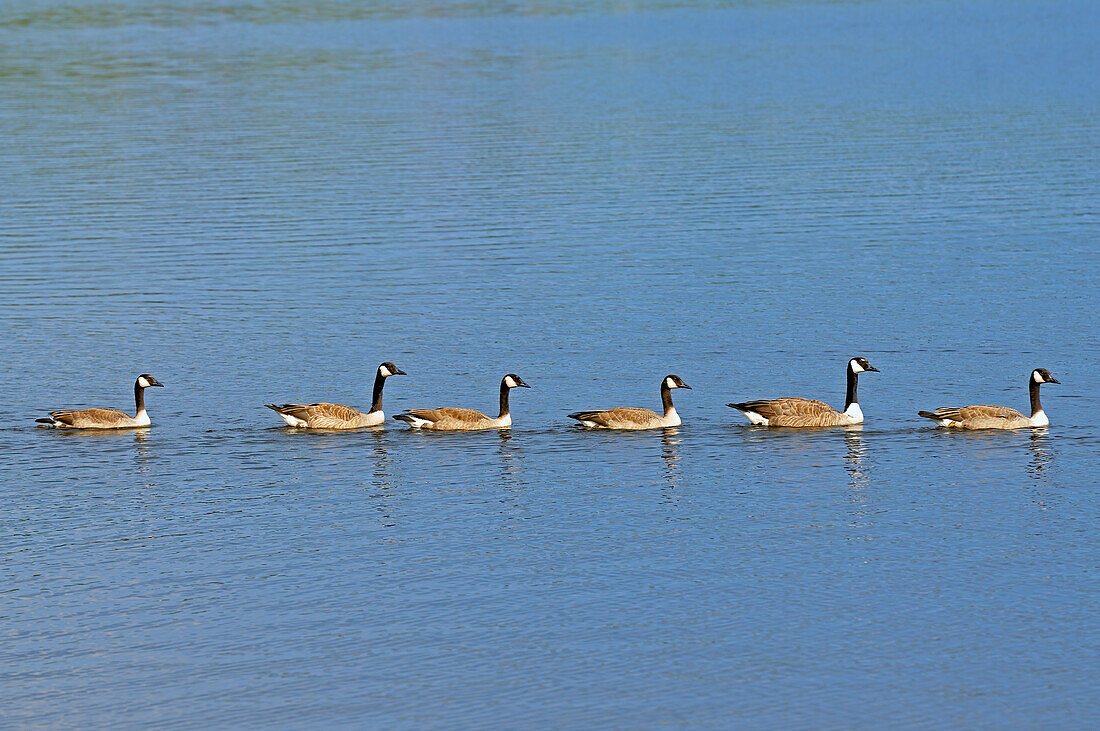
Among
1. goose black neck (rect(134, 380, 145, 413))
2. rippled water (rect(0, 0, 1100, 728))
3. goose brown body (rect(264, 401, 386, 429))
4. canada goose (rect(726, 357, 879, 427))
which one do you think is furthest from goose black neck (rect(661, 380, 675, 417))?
goose black neck (rect(134, 380, 145, 413))

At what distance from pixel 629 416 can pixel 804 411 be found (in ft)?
10.3

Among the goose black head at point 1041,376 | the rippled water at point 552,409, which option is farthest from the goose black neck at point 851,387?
the goose black head at point 1041,376

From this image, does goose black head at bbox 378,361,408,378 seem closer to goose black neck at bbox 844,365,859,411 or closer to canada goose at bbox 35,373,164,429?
canada goose at bbox 35,373,164,429

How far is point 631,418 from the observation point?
98.4 ft

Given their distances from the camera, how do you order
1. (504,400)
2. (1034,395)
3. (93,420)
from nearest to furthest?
(1034,395) < (93,420) < (504,400)

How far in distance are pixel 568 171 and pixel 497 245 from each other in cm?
1335

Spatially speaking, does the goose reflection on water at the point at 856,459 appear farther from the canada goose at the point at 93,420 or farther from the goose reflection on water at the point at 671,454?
the canada goose at the point at 93,420

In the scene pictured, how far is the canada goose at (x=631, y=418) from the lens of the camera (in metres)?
30.0

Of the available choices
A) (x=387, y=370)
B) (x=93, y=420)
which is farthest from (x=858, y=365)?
(x=93, y=420)

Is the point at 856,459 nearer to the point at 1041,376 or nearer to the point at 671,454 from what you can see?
the point at 671,454

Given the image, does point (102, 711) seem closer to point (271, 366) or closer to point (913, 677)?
point (913, 677)

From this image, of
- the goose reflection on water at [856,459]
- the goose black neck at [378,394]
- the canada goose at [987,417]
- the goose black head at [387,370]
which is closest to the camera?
the goose reflection on water at [856,459]

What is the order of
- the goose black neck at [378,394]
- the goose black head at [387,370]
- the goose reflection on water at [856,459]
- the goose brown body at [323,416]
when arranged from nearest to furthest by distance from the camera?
the goose reflection on water at [856,459] < the goose brown body at [323,416] < the goose black neck at [378,394] < the goose black head at [387,370]

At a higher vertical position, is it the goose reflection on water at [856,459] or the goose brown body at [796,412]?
the goose brown body at [796,412]
